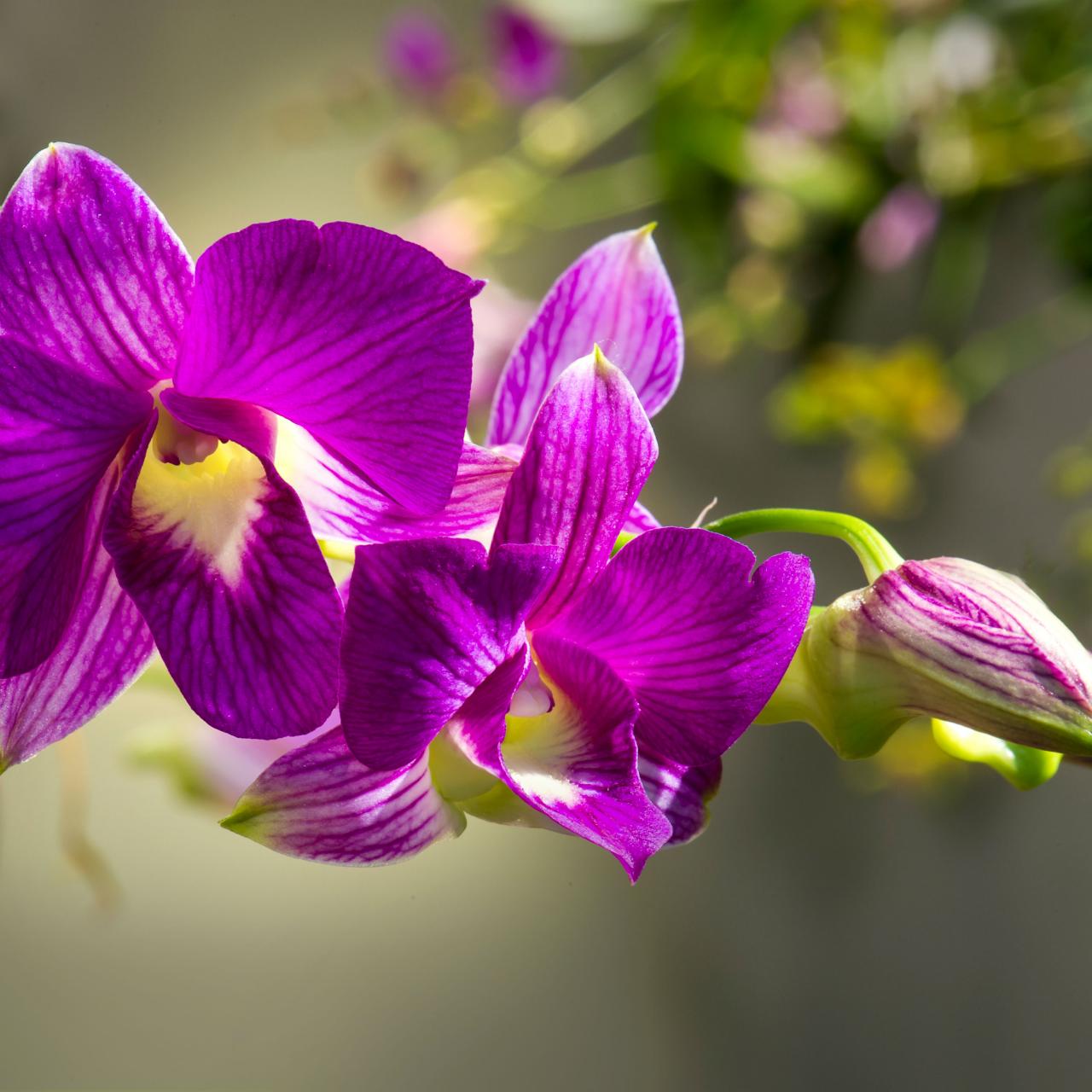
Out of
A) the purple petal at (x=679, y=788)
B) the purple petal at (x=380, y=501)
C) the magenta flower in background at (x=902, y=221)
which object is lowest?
the purple petal at (x=679, y=788)

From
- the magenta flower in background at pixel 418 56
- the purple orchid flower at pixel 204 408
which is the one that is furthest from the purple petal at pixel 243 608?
the magenta flower in background at pixel 418 56

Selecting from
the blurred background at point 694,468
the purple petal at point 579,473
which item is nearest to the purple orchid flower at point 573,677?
the purple petal at point 579,473

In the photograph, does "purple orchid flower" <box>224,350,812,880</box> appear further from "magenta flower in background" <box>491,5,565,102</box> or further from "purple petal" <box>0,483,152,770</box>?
"magenta flower in background" <box>491,5,565,102</box>

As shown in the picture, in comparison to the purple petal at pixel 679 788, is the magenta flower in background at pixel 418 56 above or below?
above

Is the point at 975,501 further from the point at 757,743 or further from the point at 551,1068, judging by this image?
the point at 551,1068

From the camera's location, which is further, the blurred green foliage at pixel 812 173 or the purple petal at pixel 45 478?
the blurred green foliage at pixel 812 173

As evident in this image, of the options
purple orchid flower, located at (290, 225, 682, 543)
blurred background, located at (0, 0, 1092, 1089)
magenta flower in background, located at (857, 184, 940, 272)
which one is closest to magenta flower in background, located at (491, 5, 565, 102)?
blurred background, located at (0, 0, 1092, 1089)

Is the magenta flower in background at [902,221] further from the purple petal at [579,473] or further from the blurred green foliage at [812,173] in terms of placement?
the purple petal at [579,473]

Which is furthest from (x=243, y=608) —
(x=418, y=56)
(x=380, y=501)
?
(x=418, y=56)
